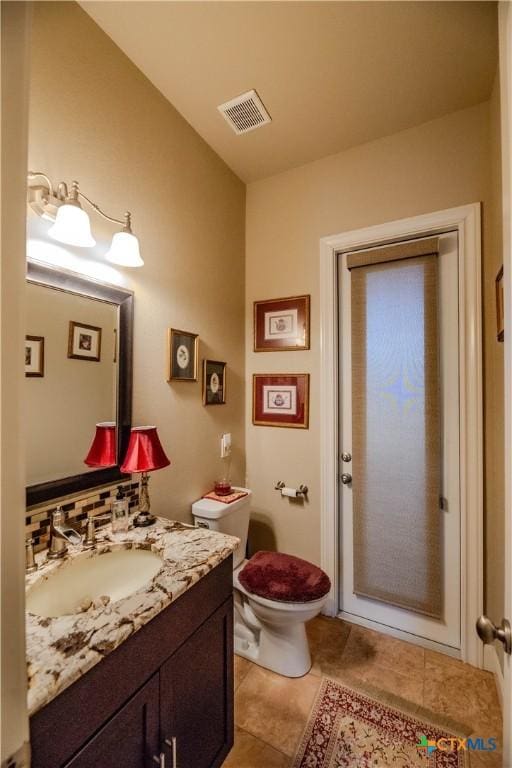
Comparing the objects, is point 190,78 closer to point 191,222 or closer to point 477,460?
point 191,222

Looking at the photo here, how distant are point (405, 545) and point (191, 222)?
7.06 feet

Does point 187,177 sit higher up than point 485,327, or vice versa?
point 187,177

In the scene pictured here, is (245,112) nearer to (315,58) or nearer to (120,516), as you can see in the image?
(315,58)

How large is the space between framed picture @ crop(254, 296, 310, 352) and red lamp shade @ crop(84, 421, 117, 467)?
4.01ft

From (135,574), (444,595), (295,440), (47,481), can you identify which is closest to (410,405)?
(295,440)

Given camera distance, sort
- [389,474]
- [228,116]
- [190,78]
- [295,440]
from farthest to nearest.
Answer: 1. [295,440]
2. [389,474]
3. [228,116]
4. [190,78]

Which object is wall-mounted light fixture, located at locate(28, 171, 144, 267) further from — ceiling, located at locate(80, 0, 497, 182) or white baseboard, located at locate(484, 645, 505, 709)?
white baseboard, located at locate(484, 645, 505, 709)

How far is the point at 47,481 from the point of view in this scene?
1104mm

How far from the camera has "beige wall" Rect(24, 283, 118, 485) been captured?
1085 mm

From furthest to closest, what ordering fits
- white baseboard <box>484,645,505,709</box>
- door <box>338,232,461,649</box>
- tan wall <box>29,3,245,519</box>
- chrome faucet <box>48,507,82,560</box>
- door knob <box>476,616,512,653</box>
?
door <box>338,232,461,649</box> < white baseboard <box>484,645,505,709</box> < tan wall <box>29,3,245,519</box> < chrome faucet <box>48,507,82,560</box> < door knob <box>476,616,512,653</box>

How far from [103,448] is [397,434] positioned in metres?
1.50

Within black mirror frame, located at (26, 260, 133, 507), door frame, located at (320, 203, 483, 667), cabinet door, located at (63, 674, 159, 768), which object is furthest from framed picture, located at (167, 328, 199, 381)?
door frame, located at (320, 203, 483, 667)

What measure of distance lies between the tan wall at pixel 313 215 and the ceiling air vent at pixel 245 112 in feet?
1.54

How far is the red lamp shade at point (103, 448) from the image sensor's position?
124 cm
